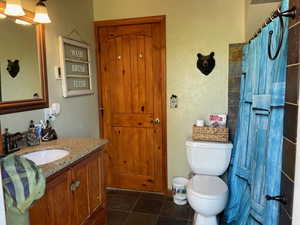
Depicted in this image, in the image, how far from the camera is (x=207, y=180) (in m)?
2.26

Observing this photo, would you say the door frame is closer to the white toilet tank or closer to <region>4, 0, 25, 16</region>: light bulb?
the white toilet tank

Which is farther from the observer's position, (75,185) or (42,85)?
(42,85)

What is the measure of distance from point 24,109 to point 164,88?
1510mm

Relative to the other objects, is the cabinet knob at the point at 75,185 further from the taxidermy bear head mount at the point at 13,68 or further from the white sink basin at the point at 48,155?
the taxidermy bear head mount at the point at 13,68

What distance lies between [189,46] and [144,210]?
1899 millimetres

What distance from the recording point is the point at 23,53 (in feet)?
5.88

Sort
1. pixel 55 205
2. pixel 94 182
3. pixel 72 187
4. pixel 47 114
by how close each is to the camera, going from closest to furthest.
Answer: pixel 55 205, pixel 72 187, pixel 94 182, pixel 47 114

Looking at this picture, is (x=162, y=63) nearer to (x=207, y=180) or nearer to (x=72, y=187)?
(x=207, y=180)

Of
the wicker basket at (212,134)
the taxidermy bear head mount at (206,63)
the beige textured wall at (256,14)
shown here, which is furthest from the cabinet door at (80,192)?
the beige textured wall at (256,14)

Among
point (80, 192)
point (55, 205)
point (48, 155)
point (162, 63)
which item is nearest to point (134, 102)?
point (162, 63)

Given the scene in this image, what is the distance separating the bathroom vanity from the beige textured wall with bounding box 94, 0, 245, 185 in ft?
3.83

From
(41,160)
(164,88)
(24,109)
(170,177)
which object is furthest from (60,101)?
(170,177)

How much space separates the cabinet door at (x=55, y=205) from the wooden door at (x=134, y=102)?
1.49 meters

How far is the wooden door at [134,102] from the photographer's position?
2.79m
